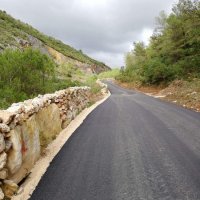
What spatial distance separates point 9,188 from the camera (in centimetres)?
595

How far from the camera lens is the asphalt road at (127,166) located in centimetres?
586

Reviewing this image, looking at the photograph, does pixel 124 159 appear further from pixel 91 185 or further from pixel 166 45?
pixel 166 45

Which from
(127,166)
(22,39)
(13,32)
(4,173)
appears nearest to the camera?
(4,173)

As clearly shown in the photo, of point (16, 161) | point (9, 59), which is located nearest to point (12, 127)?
point (16, 161)

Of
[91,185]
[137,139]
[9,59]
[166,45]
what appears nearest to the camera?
[91,185]

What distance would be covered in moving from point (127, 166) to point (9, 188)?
2.62 meters

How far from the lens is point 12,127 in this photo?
643cm

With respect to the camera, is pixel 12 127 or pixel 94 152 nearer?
pixel 12 127

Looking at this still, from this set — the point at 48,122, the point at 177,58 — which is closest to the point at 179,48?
the point at 177,58

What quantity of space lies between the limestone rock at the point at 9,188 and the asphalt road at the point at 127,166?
1.29 feet

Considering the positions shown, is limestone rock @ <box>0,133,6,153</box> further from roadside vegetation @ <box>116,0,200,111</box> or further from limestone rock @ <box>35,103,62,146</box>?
roadside vegetation @ <box>116,0,200,111</box>

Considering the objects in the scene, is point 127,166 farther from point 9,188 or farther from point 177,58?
point 177,58

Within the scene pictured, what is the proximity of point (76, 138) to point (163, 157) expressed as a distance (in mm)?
3387

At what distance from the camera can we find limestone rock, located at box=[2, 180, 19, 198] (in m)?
5.92
